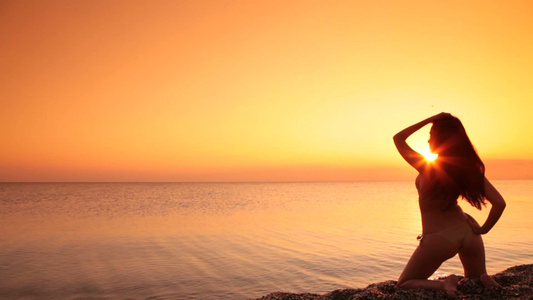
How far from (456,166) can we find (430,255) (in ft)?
3.66

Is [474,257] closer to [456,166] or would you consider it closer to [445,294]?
[445,294]

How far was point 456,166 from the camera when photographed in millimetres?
4371

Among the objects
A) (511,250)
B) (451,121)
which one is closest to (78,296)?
(451,121)

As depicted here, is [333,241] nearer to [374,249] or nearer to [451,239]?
[374,249]

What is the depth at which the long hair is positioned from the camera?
4344 mm

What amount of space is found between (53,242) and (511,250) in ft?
51.4

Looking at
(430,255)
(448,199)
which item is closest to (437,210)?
(448,199)

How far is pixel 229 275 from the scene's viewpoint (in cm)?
889

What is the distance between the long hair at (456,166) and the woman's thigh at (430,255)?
1.55ft

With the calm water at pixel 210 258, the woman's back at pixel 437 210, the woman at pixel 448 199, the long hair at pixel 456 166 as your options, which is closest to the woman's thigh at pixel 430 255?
the woman at pixel 448 199

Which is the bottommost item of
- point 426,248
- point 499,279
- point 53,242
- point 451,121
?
point 53,242

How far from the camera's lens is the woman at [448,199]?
434 centimetres

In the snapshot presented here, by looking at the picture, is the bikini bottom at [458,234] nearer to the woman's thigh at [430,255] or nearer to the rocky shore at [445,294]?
the woman's thigh at [430,255]

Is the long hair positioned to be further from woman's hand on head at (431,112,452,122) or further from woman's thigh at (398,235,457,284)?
woman's thigh at (398,235,457,284)
